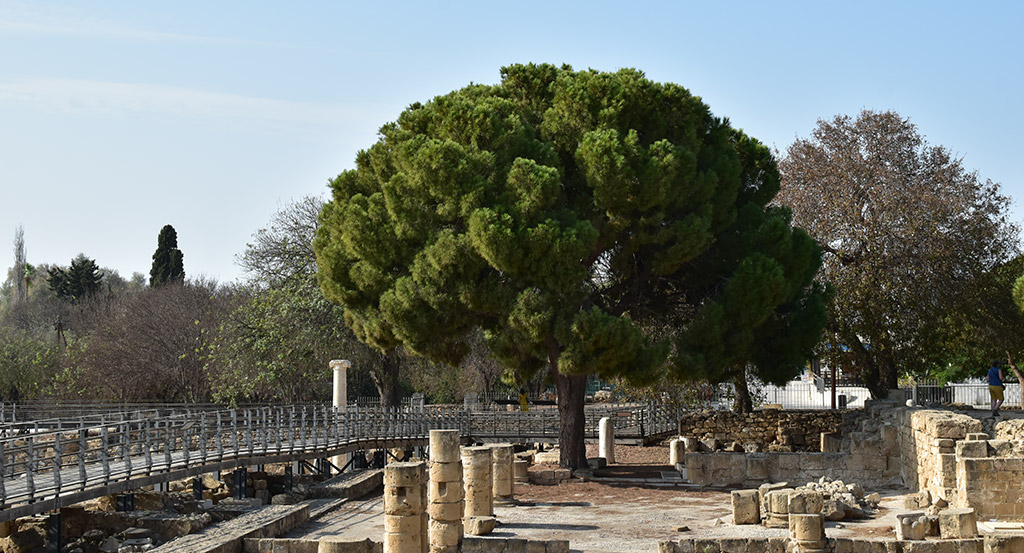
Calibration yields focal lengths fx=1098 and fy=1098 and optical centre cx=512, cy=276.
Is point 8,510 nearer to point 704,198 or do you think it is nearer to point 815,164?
point 704,198

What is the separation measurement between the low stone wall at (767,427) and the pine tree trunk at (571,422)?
5.52m

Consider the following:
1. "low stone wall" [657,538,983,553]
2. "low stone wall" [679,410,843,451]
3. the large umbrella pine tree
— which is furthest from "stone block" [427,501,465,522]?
"low stone wall" [679,410,843,451]

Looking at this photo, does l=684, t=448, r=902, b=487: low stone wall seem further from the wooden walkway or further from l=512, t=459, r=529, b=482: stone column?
the wooden walkway

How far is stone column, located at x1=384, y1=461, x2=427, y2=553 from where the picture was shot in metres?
15.5

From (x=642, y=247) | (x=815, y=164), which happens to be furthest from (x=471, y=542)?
(x=815, y=164)

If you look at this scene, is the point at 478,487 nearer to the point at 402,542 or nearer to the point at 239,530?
the point at 402,542

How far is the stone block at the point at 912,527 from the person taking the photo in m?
15.0

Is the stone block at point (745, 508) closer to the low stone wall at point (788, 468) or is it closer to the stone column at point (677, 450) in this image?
the low stone wall at point (788, 468)

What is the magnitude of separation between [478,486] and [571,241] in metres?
6.46

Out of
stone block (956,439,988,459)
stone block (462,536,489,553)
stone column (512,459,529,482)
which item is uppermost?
stone block (956,439,988,459)

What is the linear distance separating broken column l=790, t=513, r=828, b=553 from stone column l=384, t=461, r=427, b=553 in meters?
5.26

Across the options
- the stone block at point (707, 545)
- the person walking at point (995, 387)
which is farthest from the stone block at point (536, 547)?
the person walking at point (995, 387)

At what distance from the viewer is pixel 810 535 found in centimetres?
1461

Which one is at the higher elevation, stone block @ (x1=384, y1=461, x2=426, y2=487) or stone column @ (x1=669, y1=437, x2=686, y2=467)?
stone block @ (x1=384, y1=461, x2=426, y2=487)
